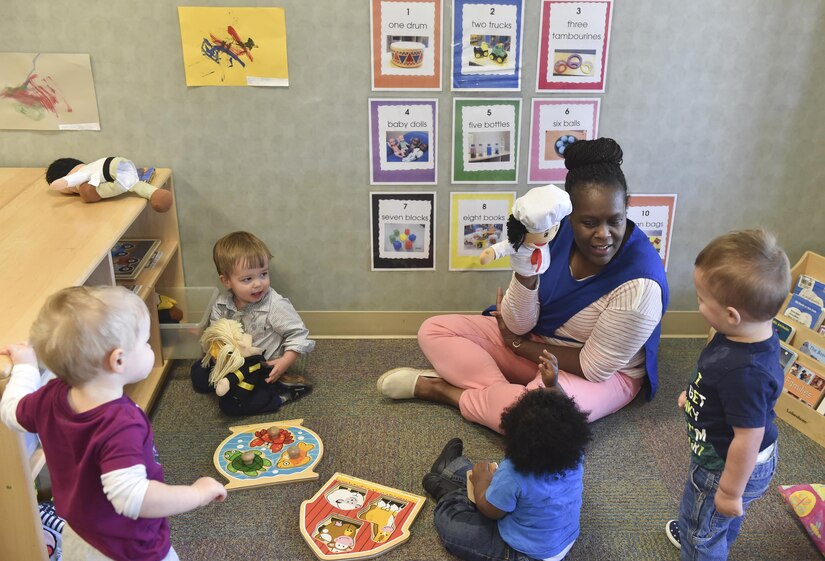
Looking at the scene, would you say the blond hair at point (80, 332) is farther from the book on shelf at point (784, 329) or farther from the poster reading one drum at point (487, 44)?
the book on shelf at point (784, 329)

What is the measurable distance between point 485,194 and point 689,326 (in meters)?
0.96

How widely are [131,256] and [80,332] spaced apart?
1275mm

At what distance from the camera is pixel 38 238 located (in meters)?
1.84

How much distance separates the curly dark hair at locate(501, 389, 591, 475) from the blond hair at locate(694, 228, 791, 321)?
0.40m

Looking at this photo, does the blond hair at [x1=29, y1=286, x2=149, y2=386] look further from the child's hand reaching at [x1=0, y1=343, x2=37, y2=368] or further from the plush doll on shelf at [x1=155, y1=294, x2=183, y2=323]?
the plush doll on shelf at [x1=155, y1=294, x2=183, y2=323]

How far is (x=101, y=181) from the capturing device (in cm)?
211

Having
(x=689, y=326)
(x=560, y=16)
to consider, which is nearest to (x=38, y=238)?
(x=560, y=16)

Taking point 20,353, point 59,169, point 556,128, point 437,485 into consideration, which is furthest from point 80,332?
point 556,128

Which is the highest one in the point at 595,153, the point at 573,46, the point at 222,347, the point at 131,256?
the point at 573,46

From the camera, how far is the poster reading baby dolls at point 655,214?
2562 millimetres

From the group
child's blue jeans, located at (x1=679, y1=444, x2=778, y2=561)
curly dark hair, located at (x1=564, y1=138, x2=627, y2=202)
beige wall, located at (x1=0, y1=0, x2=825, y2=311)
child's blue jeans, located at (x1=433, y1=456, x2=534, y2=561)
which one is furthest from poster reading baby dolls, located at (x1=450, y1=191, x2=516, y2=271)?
child's blue jeans, located at (x1=679, y1=444, x2=778, y2=561)

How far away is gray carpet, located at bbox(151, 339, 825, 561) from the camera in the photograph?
177 cm

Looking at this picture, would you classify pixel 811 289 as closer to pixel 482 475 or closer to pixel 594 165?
pixel 594 165

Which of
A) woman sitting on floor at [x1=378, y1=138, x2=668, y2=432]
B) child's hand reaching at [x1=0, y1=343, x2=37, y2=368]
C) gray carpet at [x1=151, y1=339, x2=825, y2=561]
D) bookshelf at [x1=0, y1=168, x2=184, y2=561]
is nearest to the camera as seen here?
child's hand reaching at [x1=0, y1=343, x2=37, y2=368]
